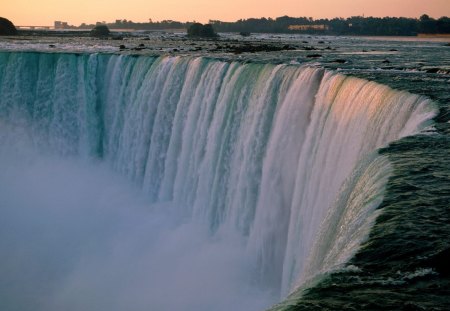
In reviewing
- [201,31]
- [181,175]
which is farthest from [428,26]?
[181,175]

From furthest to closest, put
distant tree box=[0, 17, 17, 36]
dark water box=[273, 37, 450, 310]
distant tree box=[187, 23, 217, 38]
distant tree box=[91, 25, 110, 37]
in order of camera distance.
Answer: distant tree box=[187, 23, 217, 38] < distant tree box=[91, 25, 110, 37] < distant tree box=[0, 17, 17, 36] < dark water box=[273, 37, 450, 310]

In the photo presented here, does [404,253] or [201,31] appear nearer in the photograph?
[404,253]

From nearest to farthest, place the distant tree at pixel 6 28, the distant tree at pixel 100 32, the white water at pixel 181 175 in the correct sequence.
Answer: the white water at pixel 181 175
the distant tree at pixel 6 28
the distant tree at pixel 100 32

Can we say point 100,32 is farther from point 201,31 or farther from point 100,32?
point 201,31

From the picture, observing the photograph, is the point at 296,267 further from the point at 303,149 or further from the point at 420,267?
the point at 420,267

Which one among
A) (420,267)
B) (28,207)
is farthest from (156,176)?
(420,267)

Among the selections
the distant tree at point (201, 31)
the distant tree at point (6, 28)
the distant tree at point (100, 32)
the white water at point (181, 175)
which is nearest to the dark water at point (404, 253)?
the white water at point (181, 175)

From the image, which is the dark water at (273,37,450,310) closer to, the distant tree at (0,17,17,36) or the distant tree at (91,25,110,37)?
the distant tree at (0,17,17,36)

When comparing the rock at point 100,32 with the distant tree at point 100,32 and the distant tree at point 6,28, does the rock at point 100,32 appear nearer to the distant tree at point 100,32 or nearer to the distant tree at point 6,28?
the distant tree at point 100,32

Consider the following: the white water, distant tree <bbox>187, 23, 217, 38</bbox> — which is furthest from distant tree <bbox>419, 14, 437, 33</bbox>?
the white water
